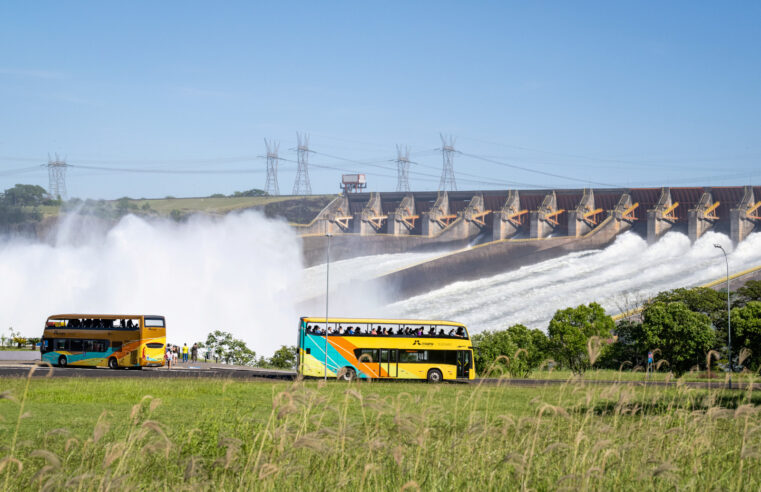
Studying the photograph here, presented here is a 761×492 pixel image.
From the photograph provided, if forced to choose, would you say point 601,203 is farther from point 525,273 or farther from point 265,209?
point 265,209

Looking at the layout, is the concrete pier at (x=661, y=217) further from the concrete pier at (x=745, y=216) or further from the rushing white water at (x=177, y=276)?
the rushing white water at (x=177, y=276)

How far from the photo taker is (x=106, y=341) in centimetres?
4459

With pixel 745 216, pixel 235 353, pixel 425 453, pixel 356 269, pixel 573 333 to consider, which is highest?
pixel 745 216

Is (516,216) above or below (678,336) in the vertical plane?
above

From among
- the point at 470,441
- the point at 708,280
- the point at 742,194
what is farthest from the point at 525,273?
the point at 470,441

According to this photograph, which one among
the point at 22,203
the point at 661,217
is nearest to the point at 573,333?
the point at 661,217

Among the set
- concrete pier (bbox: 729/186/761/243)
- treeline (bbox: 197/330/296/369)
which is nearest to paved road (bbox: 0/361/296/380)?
treeline (bbox: 197/330/296/369)

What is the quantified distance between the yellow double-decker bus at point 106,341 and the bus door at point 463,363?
1664cm

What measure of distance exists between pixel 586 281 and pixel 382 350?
47.9 meters

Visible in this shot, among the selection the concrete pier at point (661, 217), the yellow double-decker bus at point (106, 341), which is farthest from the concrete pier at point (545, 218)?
the yellow double-decker bus at point (106, 341)

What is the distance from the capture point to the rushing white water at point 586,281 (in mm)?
74688

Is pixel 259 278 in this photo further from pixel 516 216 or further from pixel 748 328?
pixel 748 328

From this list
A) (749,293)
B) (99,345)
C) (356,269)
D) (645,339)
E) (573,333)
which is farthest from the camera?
(356,269)

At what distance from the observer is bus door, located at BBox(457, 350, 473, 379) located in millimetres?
38188
